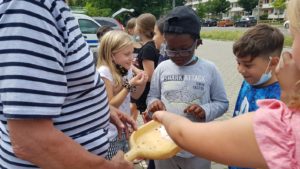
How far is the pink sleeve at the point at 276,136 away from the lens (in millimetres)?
1195

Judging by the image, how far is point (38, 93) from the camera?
1.31m

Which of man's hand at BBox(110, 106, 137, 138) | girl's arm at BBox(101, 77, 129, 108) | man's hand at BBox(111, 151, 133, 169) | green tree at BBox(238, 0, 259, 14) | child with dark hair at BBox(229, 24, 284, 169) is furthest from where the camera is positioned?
green tree at BBox(238, 0, 259, 14)

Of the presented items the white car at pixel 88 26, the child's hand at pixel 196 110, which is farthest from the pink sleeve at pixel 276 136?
the white car at pixel 88 26

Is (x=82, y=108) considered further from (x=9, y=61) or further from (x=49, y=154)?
(x=9, y=61)

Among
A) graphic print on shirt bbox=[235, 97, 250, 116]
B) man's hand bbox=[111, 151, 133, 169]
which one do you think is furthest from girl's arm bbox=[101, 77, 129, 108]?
man's hand bbox=[111, 151, 133, 169]

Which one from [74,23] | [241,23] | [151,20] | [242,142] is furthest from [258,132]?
[241,23]

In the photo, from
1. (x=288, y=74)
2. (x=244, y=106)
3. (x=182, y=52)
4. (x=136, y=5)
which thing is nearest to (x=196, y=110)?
(x=244, y=106)

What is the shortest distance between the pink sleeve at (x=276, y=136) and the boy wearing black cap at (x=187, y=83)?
148 cm

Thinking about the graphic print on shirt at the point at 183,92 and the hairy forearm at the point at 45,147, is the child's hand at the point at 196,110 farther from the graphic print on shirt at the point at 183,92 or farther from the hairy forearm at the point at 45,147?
the hairy forearm at the point at 45,147

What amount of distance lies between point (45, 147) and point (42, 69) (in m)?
0.28

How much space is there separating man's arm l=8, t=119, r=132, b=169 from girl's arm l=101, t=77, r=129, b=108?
188 centimetres

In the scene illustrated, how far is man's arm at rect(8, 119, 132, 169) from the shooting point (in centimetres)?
133

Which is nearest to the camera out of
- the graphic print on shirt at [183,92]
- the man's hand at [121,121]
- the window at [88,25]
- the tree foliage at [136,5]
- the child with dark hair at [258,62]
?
the man's hand at [121,121]

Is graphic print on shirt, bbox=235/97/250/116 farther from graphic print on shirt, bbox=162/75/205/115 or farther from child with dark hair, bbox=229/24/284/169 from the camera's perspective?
graphic print on shirt, bbox=162/75/205/115
